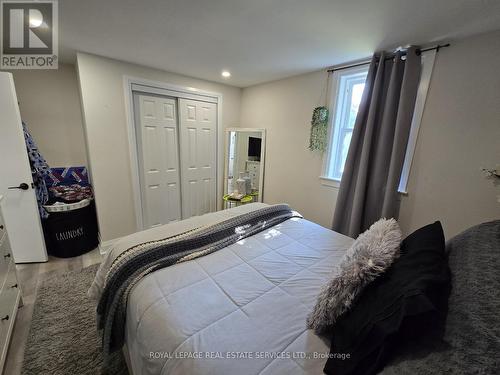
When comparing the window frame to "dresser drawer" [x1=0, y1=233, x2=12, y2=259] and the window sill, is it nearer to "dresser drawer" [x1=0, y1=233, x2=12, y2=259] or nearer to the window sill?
the window sill

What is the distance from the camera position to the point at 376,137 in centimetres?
213

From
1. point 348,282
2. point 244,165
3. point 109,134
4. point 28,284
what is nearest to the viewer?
point 348,282

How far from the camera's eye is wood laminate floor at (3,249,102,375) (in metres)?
1.35

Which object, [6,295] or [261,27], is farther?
[261,27]

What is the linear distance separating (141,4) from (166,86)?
145 cm

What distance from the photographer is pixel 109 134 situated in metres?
2.45

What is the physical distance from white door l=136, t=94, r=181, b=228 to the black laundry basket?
2.13 feet

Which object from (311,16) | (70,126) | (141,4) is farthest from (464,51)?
(70,126)

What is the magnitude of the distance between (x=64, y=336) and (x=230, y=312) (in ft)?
4.78

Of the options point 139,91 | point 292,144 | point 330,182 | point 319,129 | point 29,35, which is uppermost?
point 29,35

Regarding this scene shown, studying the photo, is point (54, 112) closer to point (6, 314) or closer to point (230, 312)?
point (6, 314)

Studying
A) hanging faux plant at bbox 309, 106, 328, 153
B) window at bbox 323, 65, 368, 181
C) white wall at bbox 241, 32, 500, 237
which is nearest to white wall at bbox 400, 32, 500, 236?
white wall at bbox 241, 32, 500, 237

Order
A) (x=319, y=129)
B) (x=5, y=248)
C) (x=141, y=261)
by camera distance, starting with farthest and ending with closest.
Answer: (x=319, y=129)
(x=5, y=248)
(x=141, y=261)

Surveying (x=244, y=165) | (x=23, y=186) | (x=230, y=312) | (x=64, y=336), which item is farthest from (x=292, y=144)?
(x=23, y=186)
